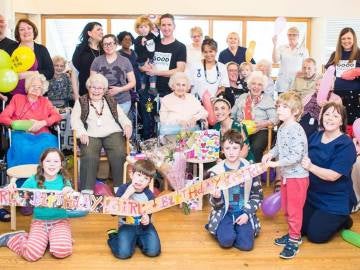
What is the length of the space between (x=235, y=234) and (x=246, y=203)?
245 mm

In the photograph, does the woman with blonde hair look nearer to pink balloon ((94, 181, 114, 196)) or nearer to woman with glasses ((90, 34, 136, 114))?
woman with glasses ((90, 34, 136, 114))

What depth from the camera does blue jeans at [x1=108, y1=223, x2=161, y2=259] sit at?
10.4 ft

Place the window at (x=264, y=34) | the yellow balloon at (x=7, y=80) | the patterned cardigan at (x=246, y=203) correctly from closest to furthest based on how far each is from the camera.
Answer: the patterned cardigan at (x=246, y=203), the yellow balloon at (x=7, y=80), the window at (x=264, y=34)

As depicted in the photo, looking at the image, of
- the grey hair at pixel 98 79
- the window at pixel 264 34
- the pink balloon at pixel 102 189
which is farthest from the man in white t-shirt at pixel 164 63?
the window at pixel 264 34

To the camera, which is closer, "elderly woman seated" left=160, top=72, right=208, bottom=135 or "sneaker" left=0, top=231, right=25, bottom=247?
"sneaker" left=0, top=231, right=25, bottom=247

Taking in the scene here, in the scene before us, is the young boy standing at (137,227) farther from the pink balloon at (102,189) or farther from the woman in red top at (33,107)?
the woman in red top at (33,107)

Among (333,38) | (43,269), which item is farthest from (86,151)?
(333,38)

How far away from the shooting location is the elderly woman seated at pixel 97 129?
433 cm

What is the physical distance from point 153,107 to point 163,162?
92 cm

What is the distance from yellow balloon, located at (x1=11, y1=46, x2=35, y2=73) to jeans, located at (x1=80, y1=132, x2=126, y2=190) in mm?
836

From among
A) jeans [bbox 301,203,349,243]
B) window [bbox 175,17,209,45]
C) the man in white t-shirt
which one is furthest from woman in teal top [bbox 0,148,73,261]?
window [bbox 175,17,209,45]

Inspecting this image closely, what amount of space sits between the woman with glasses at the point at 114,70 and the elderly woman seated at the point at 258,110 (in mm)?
1120

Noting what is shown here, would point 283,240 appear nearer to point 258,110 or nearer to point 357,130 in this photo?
point 357,130

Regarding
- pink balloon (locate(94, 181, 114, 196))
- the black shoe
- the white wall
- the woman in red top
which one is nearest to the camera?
the black shoe
